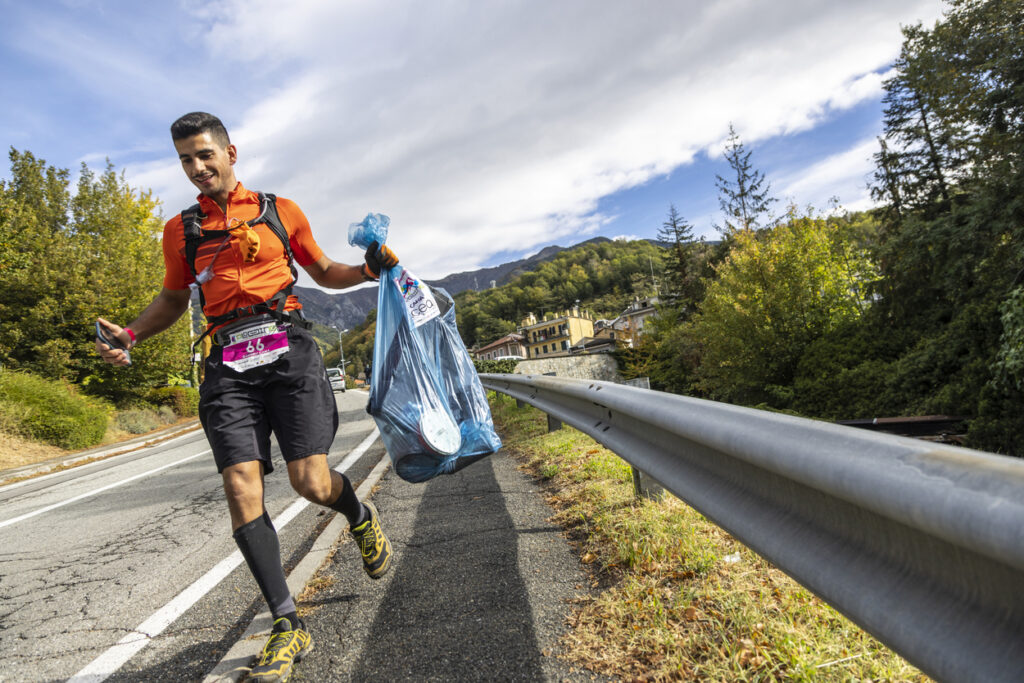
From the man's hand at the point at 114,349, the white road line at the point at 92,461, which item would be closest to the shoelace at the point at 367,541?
the man's hand at the point at 114,349

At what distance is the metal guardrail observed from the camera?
32.2 inches

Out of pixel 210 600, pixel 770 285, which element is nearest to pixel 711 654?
pixel 210 600

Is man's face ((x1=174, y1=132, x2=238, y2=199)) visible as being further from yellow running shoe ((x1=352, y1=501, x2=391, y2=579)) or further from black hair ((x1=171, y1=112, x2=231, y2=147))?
yellow running shoe ((x1=352, y1=501, x2=391, y2=579))

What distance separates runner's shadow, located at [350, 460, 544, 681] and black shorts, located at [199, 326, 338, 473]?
2.60 feet

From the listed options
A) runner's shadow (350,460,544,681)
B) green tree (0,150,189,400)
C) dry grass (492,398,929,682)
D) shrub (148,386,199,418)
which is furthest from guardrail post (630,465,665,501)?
shrub (148,386,199,418)

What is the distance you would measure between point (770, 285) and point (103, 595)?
4382cm

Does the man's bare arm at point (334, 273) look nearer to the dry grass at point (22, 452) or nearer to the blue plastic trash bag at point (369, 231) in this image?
the blue plastic trash bag at point (369, 231)

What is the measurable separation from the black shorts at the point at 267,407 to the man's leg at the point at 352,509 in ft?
0.34

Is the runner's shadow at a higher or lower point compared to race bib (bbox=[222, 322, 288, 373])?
lower

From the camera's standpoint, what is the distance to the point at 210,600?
3201 mm

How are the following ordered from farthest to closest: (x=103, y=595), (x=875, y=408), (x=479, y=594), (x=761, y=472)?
1. (x=875, y=408)
2. (x=103, y=595)
3. (x=479, y=594)
4. (x=761, y=472)

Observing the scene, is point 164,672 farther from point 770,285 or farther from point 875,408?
point 770,285

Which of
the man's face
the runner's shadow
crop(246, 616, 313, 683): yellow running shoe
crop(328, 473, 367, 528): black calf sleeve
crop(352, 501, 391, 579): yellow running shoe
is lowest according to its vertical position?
the runner's shadow

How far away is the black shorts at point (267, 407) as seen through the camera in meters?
2.57
